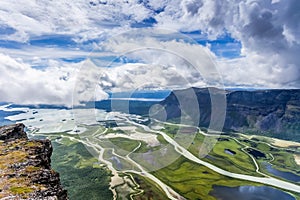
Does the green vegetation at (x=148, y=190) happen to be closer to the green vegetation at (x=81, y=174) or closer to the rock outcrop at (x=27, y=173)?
the green vegetation at (x=81, y=174)

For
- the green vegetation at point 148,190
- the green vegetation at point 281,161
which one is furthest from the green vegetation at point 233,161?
the green vegetation at point 148,190

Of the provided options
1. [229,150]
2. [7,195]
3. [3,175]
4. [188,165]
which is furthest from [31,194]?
[229,150]

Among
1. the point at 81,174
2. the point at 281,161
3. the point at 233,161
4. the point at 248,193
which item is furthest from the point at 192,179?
the point at 281,161

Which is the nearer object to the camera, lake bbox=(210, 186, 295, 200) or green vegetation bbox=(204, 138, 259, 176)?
lake bbox=(210, 186, 295, 200)

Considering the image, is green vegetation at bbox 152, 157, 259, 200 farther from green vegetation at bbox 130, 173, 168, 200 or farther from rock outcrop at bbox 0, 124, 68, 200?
rock outcrop at bbox 0, 124, 68, 200

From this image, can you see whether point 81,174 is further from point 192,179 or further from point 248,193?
point 248,193

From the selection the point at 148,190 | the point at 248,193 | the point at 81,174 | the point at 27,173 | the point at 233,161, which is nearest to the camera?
the point at 27,173

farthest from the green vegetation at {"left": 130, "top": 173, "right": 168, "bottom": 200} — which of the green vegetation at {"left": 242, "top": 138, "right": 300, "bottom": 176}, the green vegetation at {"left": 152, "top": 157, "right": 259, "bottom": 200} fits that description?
the green vegetation at {"left": 242, "top": 138, "right": 300, "bottom": 176}
